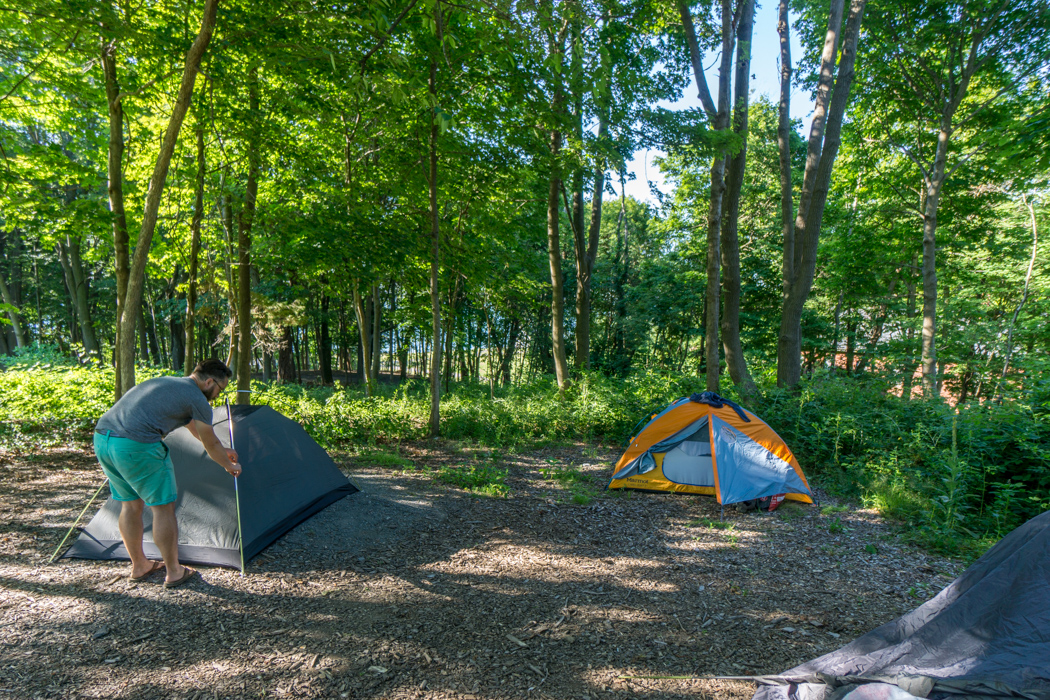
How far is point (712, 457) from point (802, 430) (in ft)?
8.38

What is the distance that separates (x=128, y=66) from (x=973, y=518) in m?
11.8

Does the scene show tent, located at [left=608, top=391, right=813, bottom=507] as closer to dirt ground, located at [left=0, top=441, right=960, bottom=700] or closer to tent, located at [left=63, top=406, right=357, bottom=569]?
dirt ground, located at [left=0, top=441, right=960, bottom=700]

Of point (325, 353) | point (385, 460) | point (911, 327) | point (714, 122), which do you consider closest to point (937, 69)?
point (714, 122)

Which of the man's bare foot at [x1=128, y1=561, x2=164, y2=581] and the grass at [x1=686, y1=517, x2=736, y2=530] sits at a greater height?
the man's bare foot at [x1=128, y1=561, x2=164, y2=581]

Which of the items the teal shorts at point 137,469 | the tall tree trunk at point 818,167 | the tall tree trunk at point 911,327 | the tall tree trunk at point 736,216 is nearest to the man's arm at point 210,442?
the teal shorts at point 137,469

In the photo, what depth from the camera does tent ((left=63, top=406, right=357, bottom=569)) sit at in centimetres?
385

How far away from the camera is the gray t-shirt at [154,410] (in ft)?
10.9

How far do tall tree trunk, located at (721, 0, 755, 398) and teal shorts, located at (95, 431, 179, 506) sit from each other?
8833 mm

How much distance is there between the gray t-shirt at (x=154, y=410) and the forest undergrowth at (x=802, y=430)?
3.50 metres

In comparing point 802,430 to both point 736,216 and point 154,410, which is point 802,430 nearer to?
point 736,216

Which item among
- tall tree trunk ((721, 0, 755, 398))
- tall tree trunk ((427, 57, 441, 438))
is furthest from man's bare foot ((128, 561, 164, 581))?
tall tree trunk ((721, 0, 755, 398))

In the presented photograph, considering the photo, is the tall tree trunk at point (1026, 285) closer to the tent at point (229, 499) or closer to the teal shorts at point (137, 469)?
the tent at point (229, 499)

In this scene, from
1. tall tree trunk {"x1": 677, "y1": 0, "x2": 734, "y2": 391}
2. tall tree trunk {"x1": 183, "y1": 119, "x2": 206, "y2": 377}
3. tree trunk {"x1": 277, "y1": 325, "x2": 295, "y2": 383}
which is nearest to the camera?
tall tree trunk {"x1": 183, "y1": 119, "x2": 206, "y2": 377}

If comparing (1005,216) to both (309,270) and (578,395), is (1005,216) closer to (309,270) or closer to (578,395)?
(578,395)
